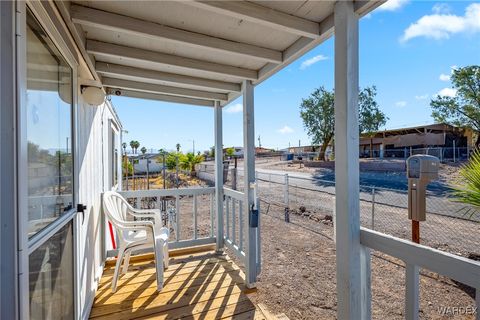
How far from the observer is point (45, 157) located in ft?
4.07

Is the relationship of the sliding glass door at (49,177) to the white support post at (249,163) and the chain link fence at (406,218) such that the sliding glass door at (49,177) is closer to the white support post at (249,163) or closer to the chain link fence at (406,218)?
the white support post at (249,163)

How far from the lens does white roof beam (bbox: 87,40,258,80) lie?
195 cm

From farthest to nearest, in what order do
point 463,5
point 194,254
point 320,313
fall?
point 194,254 < point 320,313 < point 463,5

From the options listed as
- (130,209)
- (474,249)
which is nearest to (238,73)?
(130,209)

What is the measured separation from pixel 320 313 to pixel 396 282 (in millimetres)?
1285

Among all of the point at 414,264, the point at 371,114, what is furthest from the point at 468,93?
the point at 371,114

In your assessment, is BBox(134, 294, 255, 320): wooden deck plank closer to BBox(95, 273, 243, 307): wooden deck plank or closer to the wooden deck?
the wooden deck

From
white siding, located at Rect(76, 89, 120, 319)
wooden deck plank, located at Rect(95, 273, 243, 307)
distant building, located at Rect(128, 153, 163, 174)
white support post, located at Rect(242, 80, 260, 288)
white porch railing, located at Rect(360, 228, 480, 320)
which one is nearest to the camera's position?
white porch railing, located at Rect(360, 228, 480, 320)

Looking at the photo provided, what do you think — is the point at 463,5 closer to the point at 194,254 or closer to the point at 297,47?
the point at 297,47

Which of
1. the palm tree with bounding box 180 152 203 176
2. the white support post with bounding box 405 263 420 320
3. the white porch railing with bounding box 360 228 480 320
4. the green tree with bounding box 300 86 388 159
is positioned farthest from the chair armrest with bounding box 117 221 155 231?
the green tree with bounding box 300 86 388 159

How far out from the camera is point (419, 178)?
1412 mm

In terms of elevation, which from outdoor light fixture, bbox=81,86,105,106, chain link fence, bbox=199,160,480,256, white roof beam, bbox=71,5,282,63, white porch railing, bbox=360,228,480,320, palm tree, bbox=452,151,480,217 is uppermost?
white roof beam, bbox=71,5,282,63

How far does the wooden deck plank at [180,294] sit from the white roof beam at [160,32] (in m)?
2.20

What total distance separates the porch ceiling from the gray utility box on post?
90 cm
